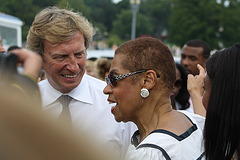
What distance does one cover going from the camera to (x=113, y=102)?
2.36 metres

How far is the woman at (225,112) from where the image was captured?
2.05 m

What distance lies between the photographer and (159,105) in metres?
2.13

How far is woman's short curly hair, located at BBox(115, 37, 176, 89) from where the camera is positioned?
2098mm

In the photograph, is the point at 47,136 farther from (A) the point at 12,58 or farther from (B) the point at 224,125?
(B) the point at 224,125

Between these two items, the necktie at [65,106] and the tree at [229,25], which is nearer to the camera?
the necktie at [65,106]

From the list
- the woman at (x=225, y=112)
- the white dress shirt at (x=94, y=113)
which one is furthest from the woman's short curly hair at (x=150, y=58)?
the white dress shirt at (x=94, y=113)

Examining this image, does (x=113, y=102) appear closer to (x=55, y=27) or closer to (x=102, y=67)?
(x=55, y=27)

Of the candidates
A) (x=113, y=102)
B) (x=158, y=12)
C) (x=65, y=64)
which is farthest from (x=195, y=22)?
(x=158, y=12)

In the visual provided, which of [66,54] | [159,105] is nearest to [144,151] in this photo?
[159,105]

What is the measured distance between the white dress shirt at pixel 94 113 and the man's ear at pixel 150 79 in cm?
87

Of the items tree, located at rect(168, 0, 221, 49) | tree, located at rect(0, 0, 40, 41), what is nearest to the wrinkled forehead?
tree, located at rect(168, 0, 221, 49)

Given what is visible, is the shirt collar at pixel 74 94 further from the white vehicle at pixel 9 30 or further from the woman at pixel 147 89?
the white vehicle at pixel 9 30

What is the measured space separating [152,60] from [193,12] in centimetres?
5596

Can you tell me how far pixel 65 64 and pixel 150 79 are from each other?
3.75 feet
